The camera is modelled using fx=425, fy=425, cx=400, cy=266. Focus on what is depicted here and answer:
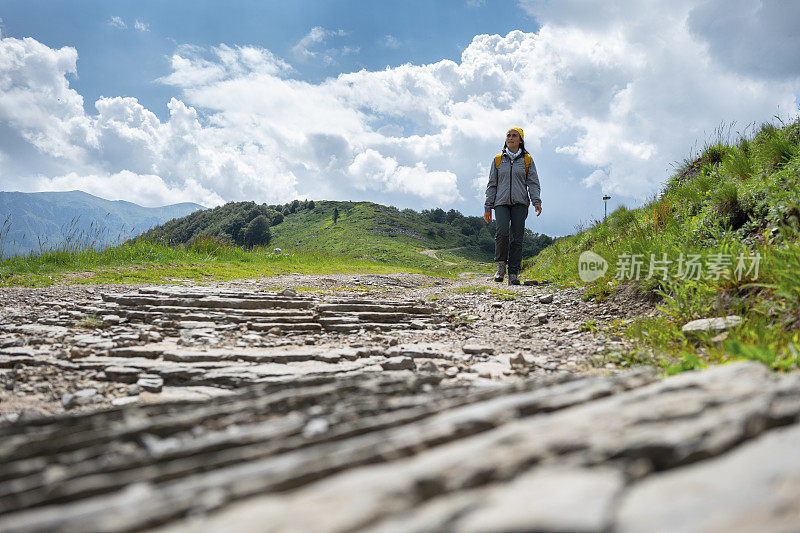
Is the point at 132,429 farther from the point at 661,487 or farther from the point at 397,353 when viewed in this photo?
the point at 397,353

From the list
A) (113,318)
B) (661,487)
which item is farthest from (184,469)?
(113,318)

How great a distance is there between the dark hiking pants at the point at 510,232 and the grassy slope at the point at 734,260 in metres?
1.42

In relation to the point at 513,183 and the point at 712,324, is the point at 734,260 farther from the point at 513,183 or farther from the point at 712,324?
the point at 513,183

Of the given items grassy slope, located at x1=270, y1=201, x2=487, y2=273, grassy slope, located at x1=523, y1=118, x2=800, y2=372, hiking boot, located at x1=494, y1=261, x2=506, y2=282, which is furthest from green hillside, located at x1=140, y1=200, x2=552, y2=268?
grassy slope, located at x1=523, y1=118, x2=800, y2=372

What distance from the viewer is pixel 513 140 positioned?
10.6 meters

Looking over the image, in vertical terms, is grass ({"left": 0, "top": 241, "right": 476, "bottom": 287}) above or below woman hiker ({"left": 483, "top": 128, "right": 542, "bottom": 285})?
below

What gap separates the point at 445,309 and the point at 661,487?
6.30 metres

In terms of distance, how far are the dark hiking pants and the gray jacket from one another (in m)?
0.21

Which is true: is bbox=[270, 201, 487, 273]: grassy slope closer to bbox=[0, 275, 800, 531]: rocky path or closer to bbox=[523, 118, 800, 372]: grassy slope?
bbox=[523, 118, 800, 372]: grassy slope

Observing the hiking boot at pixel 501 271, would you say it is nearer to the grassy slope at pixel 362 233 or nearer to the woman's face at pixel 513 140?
the woman's face at pixel 513 140

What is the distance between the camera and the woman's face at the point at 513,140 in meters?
10.6

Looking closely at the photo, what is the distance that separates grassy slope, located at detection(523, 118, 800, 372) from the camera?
361 centimetres

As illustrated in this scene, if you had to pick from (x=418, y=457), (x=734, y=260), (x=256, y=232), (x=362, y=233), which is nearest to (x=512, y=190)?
(x=734, y=260)

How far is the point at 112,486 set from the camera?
1471mm
